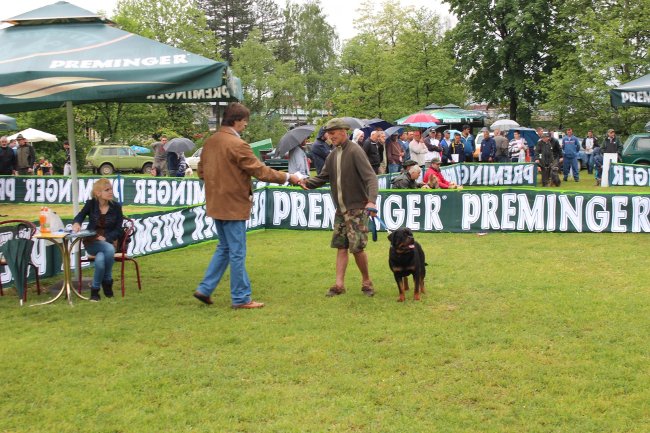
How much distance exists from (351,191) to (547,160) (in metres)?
15.8

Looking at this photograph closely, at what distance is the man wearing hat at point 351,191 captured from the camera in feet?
26.9

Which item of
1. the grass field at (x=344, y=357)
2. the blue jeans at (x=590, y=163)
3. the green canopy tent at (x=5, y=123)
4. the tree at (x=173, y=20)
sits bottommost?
the grass field at (x=344, y=357)

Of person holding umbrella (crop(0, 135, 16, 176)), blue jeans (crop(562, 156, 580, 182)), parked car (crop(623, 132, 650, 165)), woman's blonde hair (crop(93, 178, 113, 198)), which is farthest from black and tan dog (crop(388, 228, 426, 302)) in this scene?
parked car (crop(623, 132, 650, 165))

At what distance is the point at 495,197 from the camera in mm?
13484

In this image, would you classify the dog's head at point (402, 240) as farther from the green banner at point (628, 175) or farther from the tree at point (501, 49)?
the tree at point (501, 49)

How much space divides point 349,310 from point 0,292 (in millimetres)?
4309

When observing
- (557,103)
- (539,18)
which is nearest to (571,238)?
(557,103)

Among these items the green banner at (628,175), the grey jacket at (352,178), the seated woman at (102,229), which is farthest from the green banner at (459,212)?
the green banner at (628,175)

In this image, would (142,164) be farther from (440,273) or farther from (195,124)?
(440,273)

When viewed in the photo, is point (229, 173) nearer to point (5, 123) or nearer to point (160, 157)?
point (5, 123)

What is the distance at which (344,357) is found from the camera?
6.03 metres

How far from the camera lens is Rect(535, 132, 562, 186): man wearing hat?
22297 millimetres

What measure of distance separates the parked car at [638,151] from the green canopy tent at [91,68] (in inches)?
791

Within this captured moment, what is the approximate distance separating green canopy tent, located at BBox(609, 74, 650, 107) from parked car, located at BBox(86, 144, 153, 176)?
30.6 meters
